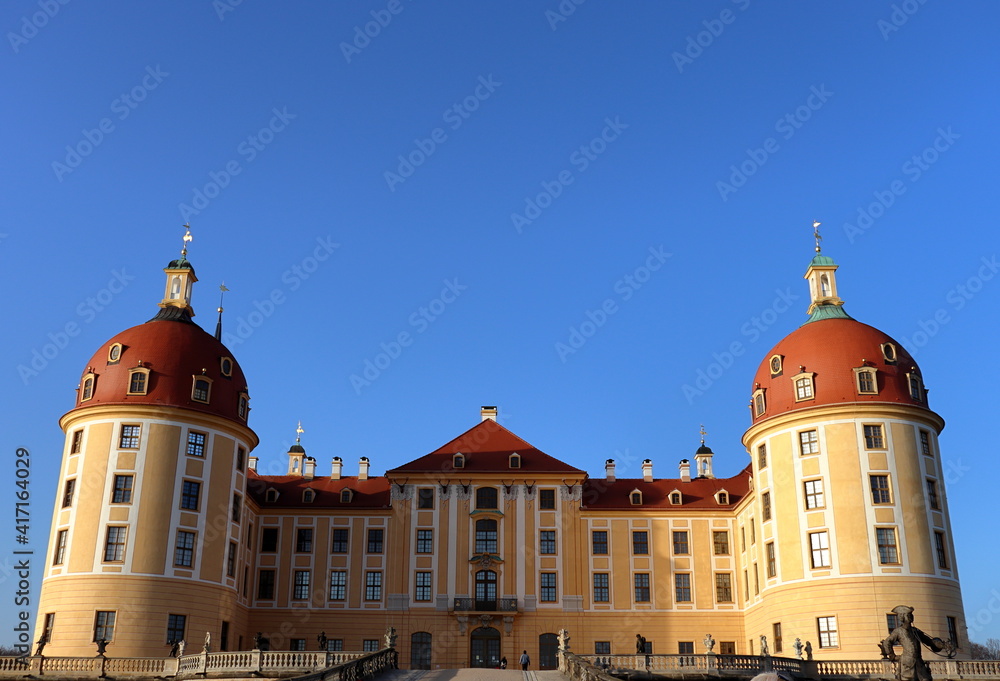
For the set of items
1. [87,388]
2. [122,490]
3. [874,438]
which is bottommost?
[122,490]

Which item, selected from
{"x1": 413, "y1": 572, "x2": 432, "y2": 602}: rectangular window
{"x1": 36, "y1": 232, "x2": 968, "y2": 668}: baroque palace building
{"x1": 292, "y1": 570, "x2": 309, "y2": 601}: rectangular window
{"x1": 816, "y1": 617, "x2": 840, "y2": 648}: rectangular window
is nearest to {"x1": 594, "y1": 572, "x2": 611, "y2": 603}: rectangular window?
{"x1": 36, "y1": 232, "x2": 968, "y2": 668}: baroque palace building

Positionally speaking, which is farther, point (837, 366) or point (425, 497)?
point (425, 497)

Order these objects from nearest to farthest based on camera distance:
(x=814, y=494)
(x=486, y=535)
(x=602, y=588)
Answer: (x=814, y=494) → (x=602, y=588) → (x=486, y=535)

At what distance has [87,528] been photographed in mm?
42531

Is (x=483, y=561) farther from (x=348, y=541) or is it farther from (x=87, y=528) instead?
(x=87, y=528)

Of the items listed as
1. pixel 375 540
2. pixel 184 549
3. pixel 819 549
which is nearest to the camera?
pixel 819 549

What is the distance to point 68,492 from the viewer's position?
44125mm

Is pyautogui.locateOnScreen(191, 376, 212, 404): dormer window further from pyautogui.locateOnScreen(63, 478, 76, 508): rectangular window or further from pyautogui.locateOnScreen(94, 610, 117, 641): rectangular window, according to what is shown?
pyautogui.locateOnScreen(94, 610, 117, 641): rectangular window

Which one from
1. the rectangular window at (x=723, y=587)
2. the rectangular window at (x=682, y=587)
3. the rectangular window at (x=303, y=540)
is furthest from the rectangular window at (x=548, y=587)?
the rectangular window at (x=303, y=540)

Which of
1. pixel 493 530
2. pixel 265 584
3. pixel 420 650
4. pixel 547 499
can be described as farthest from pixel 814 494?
pixel 265 584

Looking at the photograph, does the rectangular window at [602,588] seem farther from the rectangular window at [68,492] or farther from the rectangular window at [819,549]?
the rectangular window at [68,492]

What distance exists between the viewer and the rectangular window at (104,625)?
40625 mm

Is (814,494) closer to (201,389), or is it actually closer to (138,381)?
(201,389)

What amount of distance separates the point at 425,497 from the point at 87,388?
59.6 ft
